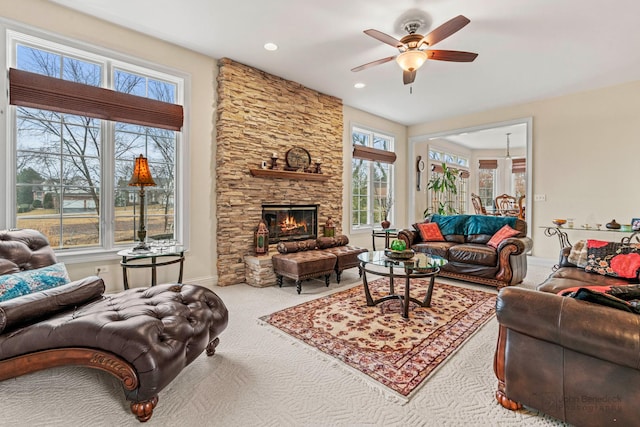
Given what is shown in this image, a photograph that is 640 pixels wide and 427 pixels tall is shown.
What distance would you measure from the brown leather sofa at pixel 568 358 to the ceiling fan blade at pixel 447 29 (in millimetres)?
2272

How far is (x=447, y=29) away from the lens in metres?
2.76

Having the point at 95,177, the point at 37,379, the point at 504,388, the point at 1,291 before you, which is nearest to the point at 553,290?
the point at 504,388

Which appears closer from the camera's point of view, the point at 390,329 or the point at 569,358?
the point at 569,358

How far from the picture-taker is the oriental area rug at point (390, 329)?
2058 millimetres

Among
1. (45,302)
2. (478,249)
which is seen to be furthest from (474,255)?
(45,302)

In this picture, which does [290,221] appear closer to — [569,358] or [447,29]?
[447,29]

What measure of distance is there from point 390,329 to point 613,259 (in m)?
2.08

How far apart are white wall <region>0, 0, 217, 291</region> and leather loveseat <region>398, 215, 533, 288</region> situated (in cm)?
303

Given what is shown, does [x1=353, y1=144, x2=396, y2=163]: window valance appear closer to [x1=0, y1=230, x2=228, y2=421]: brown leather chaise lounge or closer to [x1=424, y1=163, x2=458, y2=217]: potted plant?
[x1=424, y1=163, x2=458, y2=217]: potted plant

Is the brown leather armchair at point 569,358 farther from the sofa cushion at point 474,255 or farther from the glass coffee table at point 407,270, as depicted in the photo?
the sofa cushion at point 474,255

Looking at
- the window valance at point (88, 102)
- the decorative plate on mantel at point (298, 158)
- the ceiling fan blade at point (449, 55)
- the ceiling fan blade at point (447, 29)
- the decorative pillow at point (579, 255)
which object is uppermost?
the ceiling fan blade at point (447, 29)

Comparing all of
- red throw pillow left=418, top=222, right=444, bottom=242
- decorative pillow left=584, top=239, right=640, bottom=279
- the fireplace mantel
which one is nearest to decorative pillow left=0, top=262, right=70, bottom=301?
the fireplace mantel

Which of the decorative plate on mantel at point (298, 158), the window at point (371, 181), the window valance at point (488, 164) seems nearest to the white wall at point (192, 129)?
the decorative plate on mantel at point (298, 158)

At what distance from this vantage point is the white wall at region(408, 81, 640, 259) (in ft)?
15.9
